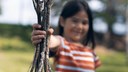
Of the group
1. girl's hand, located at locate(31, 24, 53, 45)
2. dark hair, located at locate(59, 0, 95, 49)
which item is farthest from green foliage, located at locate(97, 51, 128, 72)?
girl's hand, located at locate(31, 24, 53, 45)

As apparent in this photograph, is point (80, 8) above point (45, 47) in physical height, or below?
above

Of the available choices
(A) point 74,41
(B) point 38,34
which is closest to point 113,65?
(A) point 74,41

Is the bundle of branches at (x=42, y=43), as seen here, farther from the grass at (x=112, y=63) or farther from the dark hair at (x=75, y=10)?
the grass at (x=112, y=63)

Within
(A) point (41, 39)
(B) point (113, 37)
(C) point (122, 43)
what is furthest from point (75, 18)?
(B) point (113, 37)

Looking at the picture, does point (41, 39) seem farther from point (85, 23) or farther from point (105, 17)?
point (105, 17)

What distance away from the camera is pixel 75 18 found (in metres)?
3.08

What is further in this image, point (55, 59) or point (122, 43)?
point (122, 43)

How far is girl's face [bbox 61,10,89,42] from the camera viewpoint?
3.03m

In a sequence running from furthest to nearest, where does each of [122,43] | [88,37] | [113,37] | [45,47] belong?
1. [113,37]
2. [122,43]
3. [88,37]
4. [45,47]

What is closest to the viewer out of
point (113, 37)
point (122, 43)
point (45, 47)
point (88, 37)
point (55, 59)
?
point (45, 47)

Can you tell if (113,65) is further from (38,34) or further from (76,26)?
(38,34)

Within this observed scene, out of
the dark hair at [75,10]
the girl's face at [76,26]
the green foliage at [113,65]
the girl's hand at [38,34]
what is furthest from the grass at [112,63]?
the girl's hand at [38,34]

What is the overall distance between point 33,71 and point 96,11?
25.4m

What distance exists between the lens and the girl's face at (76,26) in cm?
303
